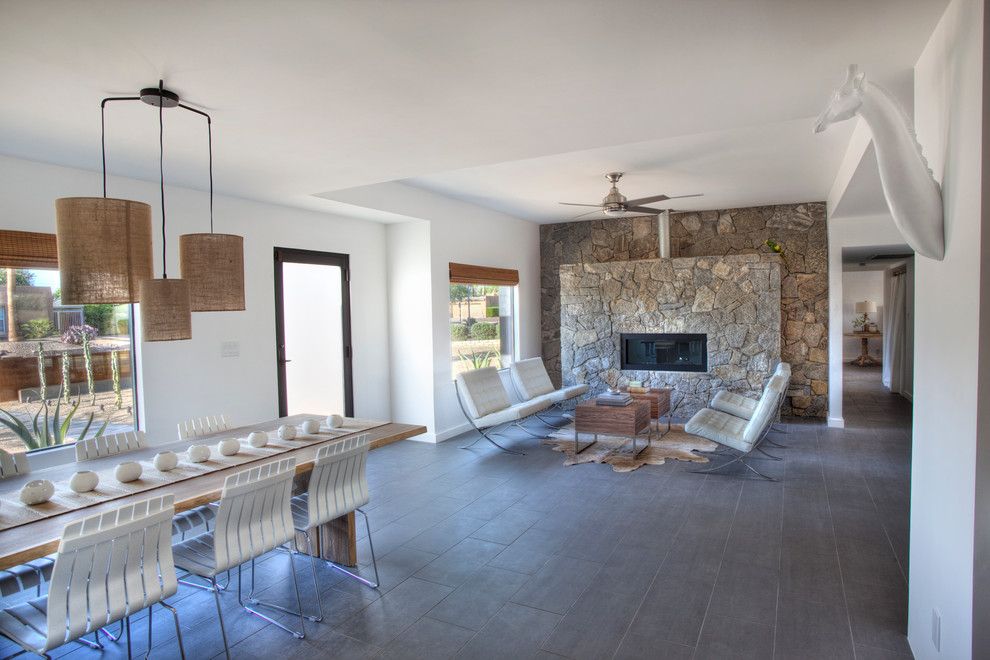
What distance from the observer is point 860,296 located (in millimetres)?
13227

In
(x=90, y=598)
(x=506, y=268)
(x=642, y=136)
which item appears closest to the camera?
(x=90, y=598)

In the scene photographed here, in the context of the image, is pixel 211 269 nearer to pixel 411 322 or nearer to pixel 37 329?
pixel 37 329

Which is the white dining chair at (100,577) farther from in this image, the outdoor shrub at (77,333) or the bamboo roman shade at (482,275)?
the bamboo roman shade at (482,275)

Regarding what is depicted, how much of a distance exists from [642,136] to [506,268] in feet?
14.7

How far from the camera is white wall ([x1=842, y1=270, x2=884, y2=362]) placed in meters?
13.0

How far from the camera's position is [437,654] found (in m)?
2.43

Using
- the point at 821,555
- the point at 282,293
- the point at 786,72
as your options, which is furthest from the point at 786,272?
the point at 282,293

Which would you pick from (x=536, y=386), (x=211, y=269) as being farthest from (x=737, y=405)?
(x=211, y=269)

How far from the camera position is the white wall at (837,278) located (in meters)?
6.55

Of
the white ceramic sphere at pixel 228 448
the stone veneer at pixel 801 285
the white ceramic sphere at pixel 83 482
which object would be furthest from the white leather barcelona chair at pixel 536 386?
the white ceramic sphere at pixel 83 482

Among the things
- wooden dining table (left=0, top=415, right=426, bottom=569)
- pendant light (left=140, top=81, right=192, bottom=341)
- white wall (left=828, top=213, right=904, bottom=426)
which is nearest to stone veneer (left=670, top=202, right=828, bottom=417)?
white wall (left=828, top=213, right=904, bottom=426)

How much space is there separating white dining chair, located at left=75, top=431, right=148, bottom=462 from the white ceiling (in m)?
1.63

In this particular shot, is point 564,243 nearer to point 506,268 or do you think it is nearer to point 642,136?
point 506,268

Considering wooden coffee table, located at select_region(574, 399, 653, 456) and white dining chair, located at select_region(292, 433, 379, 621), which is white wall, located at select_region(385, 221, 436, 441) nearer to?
wooden coffee table, located at select_region(574, 399, 653, 456)
